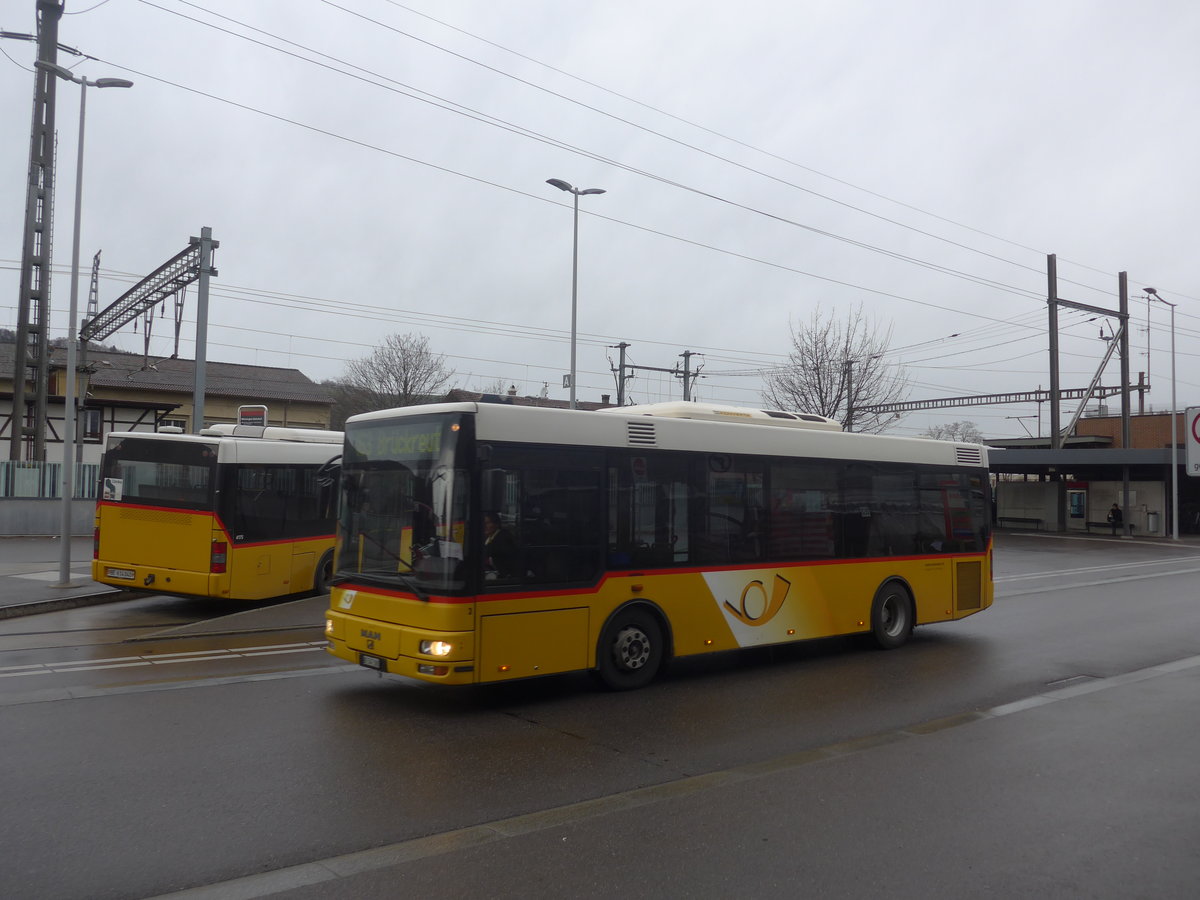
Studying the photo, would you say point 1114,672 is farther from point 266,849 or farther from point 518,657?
point 266,849

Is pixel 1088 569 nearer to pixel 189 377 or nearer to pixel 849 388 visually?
pixel 849 388

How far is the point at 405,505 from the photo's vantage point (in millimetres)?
8312

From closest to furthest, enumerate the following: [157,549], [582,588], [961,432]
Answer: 1. [582,588]
2. [157,549]
3. [961,432]

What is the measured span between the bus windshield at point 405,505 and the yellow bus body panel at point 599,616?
0.25m

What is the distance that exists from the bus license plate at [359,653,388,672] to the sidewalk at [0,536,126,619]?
8.35 meters

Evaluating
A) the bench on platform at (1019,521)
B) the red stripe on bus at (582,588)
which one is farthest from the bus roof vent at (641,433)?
the bench on platform at (1019,521)

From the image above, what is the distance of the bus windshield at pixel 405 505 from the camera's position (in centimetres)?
795

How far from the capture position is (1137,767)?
6.77 m

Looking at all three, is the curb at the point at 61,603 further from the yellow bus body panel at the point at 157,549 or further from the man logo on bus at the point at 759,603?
the man logo on bus at the point at 759,603

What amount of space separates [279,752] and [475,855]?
2.47 metres

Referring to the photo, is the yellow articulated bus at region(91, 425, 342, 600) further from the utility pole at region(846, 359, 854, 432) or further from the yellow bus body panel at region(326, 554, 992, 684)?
the utility pole at region(846, 359, 854, 432)

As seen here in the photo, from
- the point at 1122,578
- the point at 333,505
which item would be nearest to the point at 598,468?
the point at 333,505

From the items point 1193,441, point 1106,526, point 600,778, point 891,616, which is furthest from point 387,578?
point 1106,526

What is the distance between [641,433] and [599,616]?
1842 millimetres
